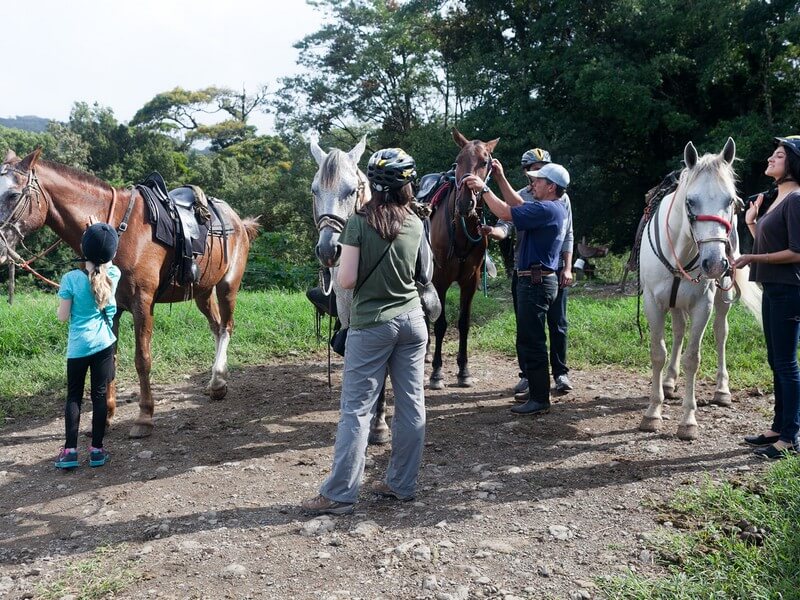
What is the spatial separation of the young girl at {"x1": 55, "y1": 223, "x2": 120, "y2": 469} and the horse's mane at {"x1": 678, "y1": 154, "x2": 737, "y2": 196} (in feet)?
13.6

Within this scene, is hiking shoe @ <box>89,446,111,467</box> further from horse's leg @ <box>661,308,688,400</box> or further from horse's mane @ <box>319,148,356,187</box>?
horse's leg @ <box>661,308,688,400</box>

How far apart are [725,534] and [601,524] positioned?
615mm

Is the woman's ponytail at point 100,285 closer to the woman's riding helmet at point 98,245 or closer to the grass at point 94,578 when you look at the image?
the woman's riding helmet at point 98,245

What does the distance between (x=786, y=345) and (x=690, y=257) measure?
97 centimetres

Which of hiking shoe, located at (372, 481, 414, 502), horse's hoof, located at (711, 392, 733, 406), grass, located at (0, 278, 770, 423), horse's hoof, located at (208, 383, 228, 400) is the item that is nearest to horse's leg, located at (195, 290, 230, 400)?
horse's hoof, located at (208, 383, 228, 400)

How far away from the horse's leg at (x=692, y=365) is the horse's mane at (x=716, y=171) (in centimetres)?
97

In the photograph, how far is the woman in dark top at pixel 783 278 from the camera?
13.8 ft

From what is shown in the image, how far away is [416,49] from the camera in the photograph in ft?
94.2

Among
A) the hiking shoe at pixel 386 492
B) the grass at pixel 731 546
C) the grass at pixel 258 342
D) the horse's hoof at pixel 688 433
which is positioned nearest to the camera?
the grass at pixel 731 546

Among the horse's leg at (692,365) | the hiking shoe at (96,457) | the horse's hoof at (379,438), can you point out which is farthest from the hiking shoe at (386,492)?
the horse's leg at (692,365)

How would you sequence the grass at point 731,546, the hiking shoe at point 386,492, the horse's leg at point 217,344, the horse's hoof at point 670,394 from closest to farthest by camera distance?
the grass at point 731,546 < the hiking shoe at point 386,492 < the horse's hoof at point 670,394 < the horse's leg at point 217,344

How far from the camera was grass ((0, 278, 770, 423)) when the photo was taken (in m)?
6.91

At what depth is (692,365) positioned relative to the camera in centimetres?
503

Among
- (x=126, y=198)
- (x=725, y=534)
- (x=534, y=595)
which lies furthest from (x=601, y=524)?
(x=126, y=198)
